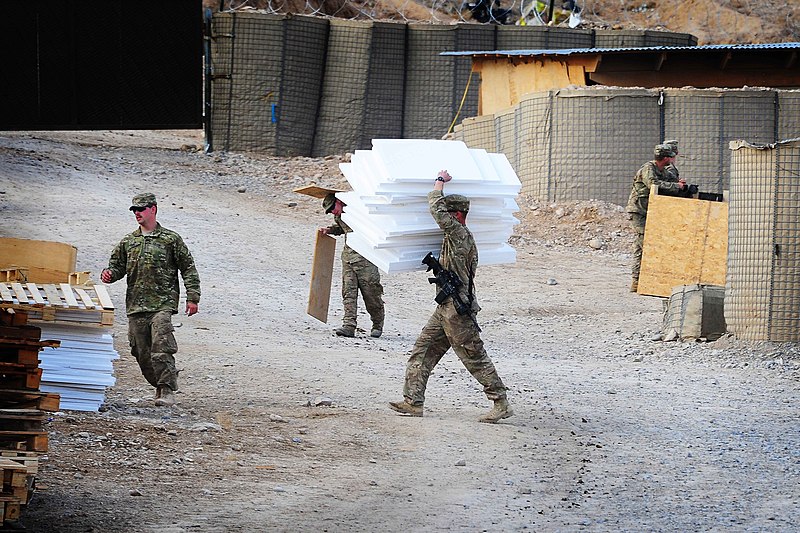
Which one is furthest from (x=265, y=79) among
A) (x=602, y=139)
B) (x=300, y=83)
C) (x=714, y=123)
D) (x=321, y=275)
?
(x=321, y=275)

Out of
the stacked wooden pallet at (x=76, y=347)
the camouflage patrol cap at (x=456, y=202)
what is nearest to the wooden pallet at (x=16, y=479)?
the stacked wooden pallet at (x=76, y=347)

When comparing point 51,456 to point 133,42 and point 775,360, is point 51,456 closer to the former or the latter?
point 133,42

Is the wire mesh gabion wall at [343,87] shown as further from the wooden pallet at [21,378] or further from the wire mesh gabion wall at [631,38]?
the wooden pallet at [21,378]

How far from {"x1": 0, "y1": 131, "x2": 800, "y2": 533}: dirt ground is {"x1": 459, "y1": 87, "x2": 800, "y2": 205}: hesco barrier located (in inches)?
81.0

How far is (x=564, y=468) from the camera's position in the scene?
831 cm

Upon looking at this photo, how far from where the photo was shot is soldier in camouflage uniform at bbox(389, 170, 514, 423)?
30.5 ft

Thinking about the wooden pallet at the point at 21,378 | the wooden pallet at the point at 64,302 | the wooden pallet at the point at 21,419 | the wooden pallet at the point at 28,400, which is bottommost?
the wooden pallet at the point at 21,419

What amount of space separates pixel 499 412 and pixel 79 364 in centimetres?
307

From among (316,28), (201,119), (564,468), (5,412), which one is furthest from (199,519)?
(316,28)

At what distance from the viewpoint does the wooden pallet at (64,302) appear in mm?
8062

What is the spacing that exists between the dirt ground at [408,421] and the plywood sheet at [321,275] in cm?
43

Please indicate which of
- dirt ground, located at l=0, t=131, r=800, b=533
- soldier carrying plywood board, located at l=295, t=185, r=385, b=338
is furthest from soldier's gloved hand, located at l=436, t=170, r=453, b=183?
soldier carrying plywood board, located at l=295, t=185, r=385, b=338

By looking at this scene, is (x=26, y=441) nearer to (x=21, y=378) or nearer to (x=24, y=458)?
(x=24, y=458)

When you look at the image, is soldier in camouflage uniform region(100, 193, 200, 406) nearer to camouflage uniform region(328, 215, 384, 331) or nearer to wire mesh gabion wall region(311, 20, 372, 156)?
camouflage uniform region(328, 215, 384, 331)
